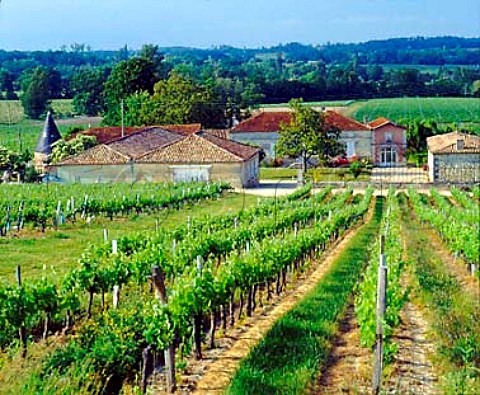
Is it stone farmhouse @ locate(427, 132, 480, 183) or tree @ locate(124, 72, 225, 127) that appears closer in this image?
stone farmhouse @ locate(427, 132, 480, 183)

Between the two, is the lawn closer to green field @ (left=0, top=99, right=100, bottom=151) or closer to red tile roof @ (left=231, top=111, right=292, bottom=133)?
red tile roof @ (left=231, top=111, right=292, bottom=133)

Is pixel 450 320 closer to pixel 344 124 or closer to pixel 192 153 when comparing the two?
pixel 192 153

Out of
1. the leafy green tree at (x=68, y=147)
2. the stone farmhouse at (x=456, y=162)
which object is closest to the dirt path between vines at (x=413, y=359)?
the stone farmhouse at (x=456, y=162)

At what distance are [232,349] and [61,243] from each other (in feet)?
35.5

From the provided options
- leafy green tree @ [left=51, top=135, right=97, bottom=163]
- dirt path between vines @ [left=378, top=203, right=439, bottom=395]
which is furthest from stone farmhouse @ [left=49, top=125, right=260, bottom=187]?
dirt path between vines @ [left=378, top=203, right=439, bottom=395]

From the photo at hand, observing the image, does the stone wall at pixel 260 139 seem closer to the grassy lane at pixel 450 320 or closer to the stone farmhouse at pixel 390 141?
the stone farmhouse at pixel 390 141

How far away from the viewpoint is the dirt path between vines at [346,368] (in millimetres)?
7965

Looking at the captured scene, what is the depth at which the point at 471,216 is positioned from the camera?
20844 mm

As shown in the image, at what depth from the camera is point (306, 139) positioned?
4509cm

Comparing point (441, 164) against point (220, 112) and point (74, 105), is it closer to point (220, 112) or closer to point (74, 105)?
point (74, 105)

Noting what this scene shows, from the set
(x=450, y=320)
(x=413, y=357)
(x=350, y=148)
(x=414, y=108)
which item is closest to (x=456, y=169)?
(x=350, y=148)

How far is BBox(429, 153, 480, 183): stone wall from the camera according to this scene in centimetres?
3725

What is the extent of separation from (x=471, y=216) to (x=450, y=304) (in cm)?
922

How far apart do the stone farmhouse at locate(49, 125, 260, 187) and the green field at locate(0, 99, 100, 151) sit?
2.16 m
